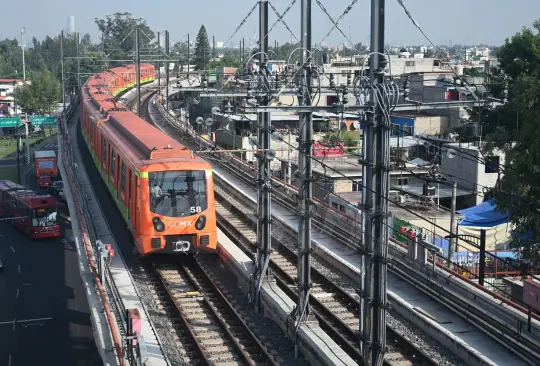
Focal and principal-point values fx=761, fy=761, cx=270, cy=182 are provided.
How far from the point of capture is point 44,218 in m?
29.4

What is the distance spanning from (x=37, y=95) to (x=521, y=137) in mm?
64505

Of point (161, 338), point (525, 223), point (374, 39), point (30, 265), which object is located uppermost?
point (374, 39)

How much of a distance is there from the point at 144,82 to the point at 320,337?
174ft

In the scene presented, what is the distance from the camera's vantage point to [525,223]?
12.3 meters

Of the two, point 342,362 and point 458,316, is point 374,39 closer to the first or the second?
point 342,362

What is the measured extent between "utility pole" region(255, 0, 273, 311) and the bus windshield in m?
16.8

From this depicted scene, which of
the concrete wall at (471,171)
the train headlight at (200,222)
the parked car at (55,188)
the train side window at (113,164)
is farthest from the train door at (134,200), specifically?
the parked car at (55,188)

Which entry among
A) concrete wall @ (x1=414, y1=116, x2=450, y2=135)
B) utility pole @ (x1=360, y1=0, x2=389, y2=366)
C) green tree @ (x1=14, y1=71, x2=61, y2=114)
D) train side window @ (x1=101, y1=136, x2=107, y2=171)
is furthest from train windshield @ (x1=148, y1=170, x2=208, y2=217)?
green tree @ (x1=14, y1=71, x2=61, y2=114)

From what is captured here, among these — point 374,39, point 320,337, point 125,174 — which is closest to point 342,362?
point 320,337

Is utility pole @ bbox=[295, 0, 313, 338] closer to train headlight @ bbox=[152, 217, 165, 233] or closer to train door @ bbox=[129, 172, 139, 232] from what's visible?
train headlight @ bbox=[152, 217, 165, 233]

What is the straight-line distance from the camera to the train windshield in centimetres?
1569

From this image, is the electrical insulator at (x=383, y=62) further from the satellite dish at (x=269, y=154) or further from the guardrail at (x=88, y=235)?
the guardrail at (x=88, y=235)

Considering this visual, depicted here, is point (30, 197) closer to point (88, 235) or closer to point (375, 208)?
point (88, 235)

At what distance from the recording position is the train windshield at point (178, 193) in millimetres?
15688
